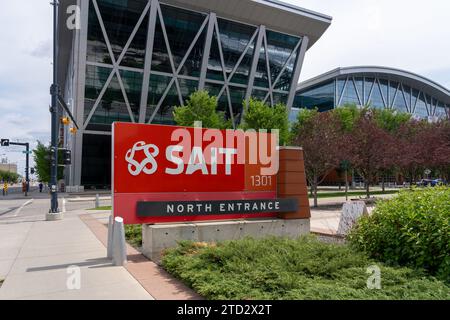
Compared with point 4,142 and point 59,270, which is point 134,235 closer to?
point 59,270

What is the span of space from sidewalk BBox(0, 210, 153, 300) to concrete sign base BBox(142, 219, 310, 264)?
3.59ft

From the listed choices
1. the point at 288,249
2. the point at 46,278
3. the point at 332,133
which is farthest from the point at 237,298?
the point at 332,133

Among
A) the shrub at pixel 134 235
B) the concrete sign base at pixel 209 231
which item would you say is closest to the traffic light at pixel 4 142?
the shrub at pixel 134 235

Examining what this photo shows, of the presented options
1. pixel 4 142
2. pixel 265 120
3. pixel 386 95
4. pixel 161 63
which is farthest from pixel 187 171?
pixel 386 95

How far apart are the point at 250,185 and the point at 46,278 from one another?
18.7 feet

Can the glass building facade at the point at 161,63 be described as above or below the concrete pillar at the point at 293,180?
above

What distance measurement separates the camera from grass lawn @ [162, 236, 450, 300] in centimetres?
481

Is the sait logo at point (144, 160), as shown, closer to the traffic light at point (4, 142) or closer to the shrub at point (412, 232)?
the shrub at point (412, 232)

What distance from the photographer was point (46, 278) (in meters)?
6.77

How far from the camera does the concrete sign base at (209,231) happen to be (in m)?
8.65

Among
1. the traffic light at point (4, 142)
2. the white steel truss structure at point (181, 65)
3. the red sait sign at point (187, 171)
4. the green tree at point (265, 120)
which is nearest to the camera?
the red sait sign at point (187, 171)

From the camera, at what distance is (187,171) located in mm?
9672

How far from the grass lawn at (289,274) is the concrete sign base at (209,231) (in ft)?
4.21

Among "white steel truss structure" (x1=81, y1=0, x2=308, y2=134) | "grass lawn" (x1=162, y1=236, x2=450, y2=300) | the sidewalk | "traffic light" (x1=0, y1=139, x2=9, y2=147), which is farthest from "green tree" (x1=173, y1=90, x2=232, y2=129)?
"grass lawn" (x1=162, y1=236, x2=450, y2=300)
